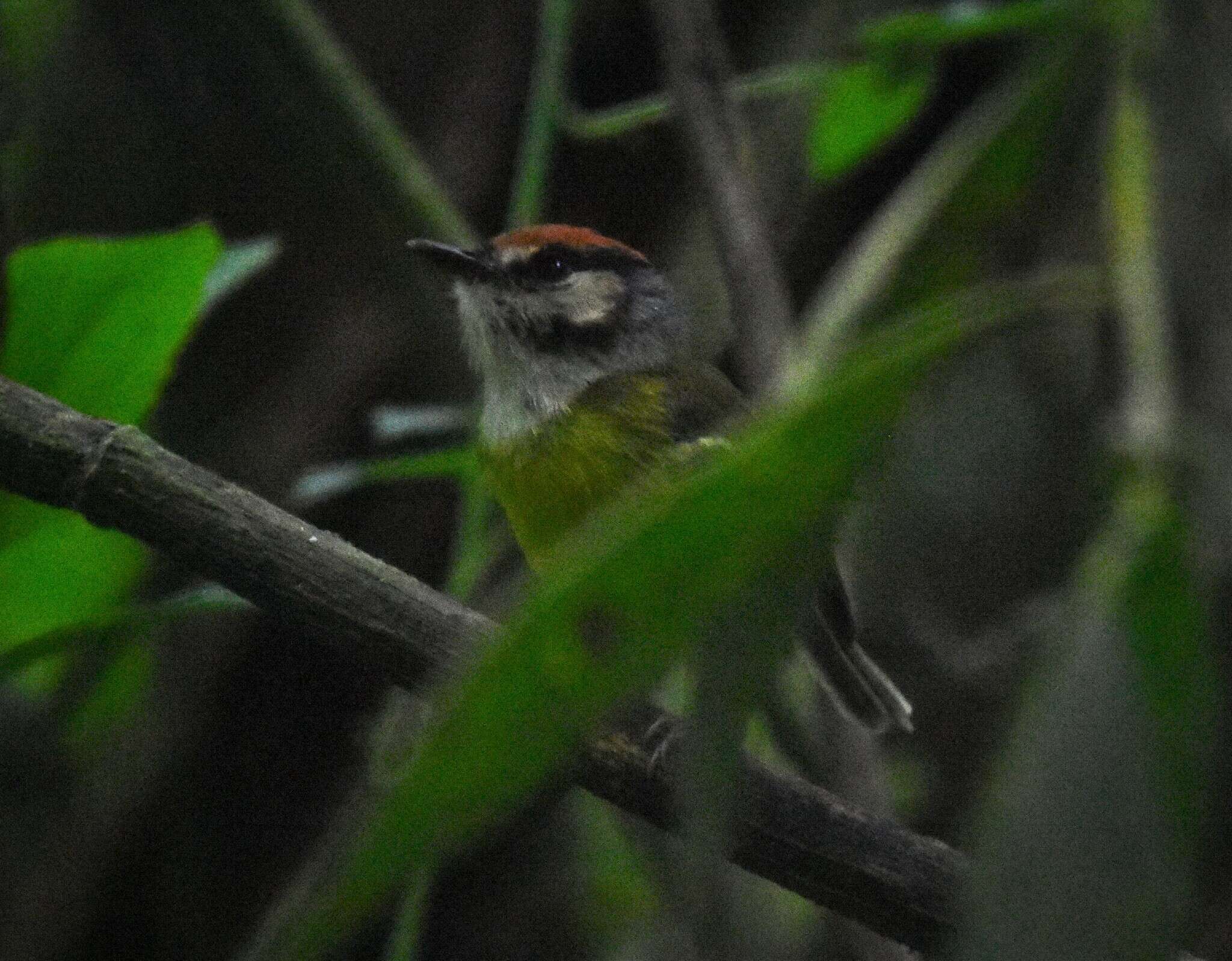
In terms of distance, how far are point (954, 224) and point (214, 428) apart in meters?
2.06

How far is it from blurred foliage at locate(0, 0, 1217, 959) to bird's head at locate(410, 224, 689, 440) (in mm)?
151

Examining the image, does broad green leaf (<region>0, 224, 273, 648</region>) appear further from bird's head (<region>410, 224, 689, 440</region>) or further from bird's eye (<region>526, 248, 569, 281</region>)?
bird's eye (<region>526, 248, 569, 281</region>)

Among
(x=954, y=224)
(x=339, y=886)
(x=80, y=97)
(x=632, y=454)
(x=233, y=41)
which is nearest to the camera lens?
(x=339, y=886)

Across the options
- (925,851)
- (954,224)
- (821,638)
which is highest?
(954,224)

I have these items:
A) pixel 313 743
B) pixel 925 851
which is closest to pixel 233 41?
pixel 313 743

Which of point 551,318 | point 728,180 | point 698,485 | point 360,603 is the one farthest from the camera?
point 551,318

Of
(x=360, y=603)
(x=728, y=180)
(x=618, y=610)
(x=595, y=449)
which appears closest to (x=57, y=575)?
(x=360, y=603)

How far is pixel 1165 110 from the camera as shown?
207 centimetres

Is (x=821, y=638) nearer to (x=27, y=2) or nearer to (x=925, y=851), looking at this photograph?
(x=925, y=851)

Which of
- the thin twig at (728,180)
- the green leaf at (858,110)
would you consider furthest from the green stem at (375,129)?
the green leaf at (858,110)

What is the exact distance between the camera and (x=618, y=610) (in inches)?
36.7

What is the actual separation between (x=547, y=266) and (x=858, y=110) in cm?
65

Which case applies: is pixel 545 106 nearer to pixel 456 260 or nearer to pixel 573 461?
pixel 456 260

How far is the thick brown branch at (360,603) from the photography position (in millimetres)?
1472
